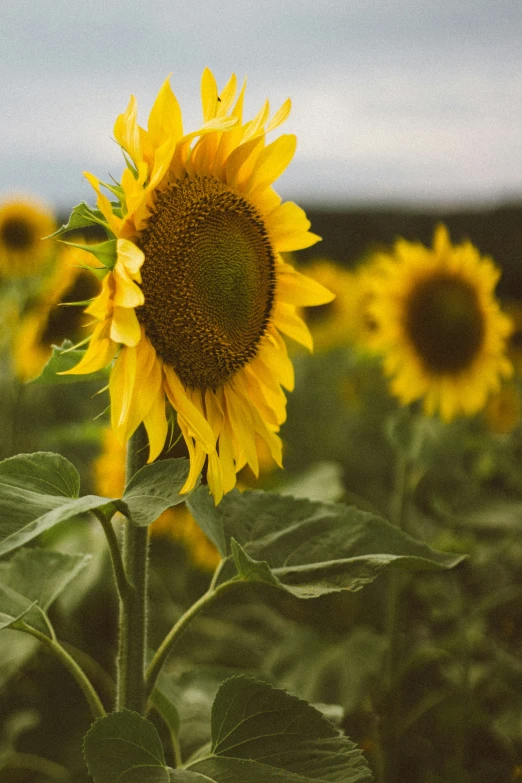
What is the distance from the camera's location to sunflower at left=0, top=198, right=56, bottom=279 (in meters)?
2.07

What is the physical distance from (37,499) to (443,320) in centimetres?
139

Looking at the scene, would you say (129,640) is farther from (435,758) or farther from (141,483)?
(435,758)

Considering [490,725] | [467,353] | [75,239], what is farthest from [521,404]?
[75,239]

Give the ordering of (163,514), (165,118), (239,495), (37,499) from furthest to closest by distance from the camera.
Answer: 1. (163,514)
2. (239,495)
3. (165,118)
4. (37,499)

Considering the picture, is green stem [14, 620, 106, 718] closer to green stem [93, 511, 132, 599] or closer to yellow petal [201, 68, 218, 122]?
green stem [93, 511, 132, 599]

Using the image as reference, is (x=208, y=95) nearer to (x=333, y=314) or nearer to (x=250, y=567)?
(x=250, y=567)

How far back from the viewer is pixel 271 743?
61 centimetres

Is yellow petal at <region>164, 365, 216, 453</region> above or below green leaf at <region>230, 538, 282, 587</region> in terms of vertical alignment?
above

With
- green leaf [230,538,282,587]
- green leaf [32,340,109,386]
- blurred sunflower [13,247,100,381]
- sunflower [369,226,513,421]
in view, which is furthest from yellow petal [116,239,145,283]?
sunflower [369,226,513,421]

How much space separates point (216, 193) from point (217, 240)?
4 cm

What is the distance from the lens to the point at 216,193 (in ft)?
2.35

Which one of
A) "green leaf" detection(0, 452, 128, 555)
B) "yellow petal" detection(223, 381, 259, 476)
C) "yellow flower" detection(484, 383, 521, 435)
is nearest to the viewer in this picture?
"green leaf" detection(0, 452, 128, 555)

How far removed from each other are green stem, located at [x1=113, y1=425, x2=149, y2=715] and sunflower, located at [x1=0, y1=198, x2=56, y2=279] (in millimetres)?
1428

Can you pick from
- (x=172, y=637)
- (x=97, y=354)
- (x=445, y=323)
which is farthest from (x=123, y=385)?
(x=445, y=323)
